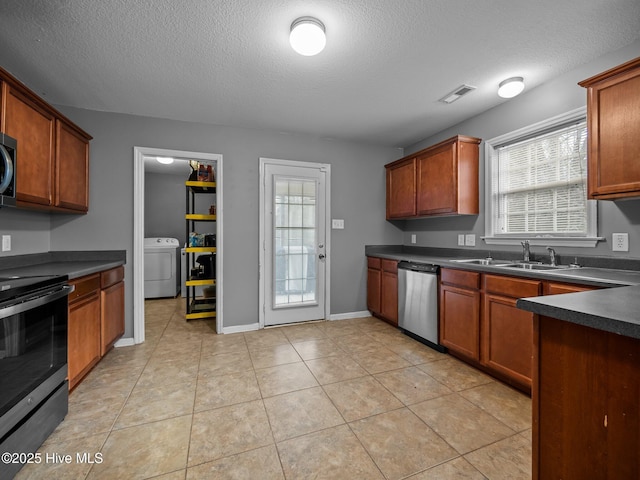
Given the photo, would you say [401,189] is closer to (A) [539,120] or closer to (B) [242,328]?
(A) [539,120]

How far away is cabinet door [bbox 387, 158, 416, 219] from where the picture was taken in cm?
372

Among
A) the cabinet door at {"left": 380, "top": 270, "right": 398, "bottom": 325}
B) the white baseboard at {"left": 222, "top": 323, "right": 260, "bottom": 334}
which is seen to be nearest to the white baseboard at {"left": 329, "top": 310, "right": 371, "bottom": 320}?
the cabinet door at {"left": 380, "top": 270, "right": 398, "bottom": 325}

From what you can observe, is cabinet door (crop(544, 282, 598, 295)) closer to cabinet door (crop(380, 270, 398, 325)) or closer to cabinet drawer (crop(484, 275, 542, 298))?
cabinet drawer (crop(484, 275, 542, 298))

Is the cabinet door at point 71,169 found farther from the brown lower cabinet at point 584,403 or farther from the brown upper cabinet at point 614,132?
the brown upper cabinet at point 614,132

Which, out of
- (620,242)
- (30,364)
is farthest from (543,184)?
(30,364)

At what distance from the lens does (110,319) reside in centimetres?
271

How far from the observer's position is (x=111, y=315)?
274 cm

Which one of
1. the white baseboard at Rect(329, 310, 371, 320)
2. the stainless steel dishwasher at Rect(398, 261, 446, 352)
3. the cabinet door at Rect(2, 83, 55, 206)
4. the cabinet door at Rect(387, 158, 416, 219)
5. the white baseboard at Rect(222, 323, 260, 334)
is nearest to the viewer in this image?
the cabinet door at Rect(2, 83, 55, 206)

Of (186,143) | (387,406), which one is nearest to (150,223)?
(186,143)

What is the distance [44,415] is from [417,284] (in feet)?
9.88

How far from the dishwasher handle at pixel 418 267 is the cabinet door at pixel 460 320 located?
0.63ft

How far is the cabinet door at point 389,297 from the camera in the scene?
11.6 feet

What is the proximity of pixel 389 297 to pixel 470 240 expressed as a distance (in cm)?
114

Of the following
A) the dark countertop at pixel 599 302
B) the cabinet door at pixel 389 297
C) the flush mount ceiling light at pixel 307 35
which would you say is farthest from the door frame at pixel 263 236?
the dark countertop at pixel 599 302
